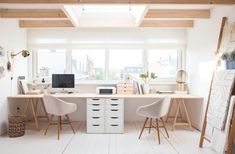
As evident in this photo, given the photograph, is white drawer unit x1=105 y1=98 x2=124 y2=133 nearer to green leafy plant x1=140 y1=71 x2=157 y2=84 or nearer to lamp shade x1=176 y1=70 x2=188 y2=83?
green leafy plant x1=140 y1=71 x2=157 y2=84

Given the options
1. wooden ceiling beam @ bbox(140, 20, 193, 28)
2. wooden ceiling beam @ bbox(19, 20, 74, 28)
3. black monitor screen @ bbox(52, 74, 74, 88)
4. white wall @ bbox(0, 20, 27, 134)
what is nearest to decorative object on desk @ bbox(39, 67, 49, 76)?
white wall @ bbox(0, 20, 27, 134)

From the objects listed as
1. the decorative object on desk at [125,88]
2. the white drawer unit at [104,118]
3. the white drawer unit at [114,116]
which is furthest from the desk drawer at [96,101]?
the decorative object on desk at [125,88]

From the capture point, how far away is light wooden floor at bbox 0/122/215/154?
3.42 meters

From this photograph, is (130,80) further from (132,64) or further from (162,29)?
(162,29)

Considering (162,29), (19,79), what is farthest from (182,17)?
(19,79)

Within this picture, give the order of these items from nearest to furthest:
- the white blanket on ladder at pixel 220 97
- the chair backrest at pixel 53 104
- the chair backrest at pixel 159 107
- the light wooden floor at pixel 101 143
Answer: the white blanket on ladder at pixel 220 97, the light wooden floor at pixel 101 143, the chair backrest at pixel 159 107, the chair backrest at pixel 53 104

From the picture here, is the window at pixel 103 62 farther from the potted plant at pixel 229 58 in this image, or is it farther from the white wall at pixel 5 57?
the potted plant at pixel 229 58

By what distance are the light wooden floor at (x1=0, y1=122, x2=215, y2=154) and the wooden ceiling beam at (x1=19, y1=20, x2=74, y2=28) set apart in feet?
7.14

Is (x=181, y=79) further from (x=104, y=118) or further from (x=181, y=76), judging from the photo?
(x=104, y=118)

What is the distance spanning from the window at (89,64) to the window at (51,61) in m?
0.26

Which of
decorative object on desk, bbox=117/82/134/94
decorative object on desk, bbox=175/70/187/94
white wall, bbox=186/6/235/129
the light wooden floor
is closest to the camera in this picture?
the light wooden floor

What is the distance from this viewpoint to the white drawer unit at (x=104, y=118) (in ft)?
14.4

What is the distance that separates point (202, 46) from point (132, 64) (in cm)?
169

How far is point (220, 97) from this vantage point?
321 cm
